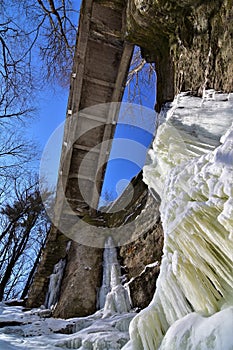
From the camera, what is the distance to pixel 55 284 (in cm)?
496

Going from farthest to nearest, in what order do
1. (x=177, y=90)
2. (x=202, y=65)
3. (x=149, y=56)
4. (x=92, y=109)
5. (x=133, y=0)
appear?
(x=92, y=109) → (x=149, y=56) → (x=133, y=0) → (x=177, y=90) → (x=202, y=65)

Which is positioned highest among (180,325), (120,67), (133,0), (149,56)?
(120,67)

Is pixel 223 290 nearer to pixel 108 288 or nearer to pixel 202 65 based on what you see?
pixel 202 65

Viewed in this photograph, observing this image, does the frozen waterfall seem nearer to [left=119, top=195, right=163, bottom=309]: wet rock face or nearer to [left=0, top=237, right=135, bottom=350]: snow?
[left=0, top=237, right=135, bottom=350]: snow

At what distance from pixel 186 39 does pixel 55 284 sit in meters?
4.46

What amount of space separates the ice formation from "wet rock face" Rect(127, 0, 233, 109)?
3.65 meters

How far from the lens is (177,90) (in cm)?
279

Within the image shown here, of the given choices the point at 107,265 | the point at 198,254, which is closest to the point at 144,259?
the point at 107,265

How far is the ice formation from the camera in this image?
4618 millimetres

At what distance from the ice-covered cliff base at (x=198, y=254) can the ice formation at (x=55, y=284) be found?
3.44 m

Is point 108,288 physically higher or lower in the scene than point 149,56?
lower

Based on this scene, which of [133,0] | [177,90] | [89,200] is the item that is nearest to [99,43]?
[133,0]

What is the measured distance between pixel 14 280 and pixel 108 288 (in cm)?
1241

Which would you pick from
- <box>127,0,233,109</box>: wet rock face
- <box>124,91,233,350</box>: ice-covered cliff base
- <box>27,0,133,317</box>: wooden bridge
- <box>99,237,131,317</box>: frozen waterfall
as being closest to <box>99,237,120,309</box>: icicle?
<box>99,237,131,317</box>: frozen waterfall
